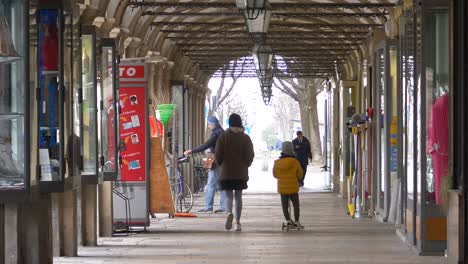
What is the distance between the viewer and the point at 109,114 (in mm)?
15617

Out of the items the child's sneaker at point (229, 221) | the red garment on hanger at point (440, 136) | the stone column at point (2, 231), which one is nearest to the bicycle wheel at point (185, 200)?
the child's sneaker at point (229, 221)

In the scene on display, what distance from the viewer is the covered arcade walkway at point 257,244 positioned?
13.6 m

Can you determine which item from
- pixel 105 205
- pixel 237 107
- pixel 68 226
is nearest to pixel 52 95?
pixel 68 226

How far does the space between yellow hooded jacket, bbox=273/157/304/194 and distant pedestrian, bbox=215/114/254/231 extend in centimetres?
39

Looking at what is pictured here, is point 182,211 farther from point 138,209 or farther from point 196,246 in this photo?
point 196,246

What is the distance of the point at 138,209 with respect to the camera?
17625 mm

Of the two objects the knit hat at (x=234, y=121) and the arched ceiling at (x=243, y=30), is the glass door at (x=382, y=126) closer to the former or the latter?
the arched ceiling at (x=243, y=30)

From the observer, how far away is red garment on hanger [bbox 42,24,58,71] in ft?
38.0

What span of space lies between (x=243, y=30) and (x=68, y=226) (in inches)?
771

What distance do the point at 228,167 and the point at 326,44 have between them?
1559cm

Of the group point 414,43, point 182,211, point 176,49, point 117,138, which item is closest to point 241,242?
point 117,138

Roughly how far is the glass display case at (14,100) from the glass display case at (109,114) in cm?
488

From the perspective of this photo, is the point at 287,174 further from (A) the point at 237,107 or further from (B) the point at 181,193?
(A) the point at 237,107

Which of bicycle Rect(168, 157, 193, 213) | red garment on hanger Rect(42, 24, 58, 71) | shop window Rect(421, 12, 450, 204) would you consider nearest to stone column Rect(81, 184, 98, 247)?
red garment on hanger Rect(42, 24, 58, 71)
